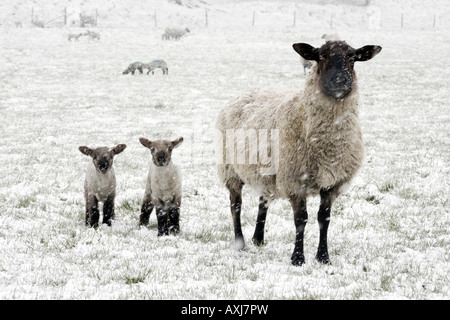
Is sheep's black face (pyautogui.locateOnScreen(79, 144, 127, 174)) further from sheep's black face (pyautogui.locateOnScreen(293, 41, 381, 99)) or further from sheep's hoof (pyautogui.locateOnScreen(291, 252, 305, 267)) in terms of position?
sheep's black face (pyautogui.locateOnScreen(293, 41, 381, 99))

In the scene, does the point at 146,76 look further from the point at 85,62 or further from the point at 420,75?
the point at 420,75

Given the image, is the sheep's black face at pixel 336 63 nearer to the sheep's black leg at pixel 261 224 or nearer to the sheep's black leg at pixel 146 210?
the sheep's black leg at pixel 261 224

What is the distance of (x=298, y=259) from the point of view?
5277mm

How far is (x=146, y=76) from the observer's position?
82.0ft

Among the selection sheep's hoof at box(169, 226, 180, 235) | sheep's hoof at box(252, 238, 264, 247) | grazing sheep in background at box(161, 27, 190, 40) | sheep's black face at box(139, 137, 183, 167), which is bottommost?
sheep's hoof at box(252, 238, 264, 247)

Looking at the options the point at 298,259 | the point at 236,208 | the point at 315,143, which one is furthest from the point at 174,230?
the point at 315,143

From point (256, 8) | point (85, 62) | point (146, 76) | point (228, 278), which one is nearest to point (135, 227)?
point (228, 278)

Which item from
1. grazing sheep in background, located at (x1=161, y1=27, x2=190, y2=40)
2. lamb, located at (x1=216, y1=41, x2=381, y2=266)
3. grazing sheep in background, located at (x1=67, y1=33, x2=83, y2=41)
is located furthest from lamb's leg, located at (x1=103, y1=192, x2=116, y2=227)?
grazing sheep in background, located at (x1=161, y1=27, x2=190, y2=40)

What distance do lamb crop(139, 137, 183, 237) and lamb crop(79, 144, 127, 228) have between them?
600 mm

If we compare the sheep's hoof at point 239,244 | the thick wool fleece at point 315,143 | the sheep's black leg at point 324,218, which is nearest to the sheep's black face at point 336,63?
the thick wool fleece at point 315,143

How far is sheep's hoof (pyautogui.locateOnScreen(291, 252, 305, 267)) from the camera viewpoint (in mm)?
5262

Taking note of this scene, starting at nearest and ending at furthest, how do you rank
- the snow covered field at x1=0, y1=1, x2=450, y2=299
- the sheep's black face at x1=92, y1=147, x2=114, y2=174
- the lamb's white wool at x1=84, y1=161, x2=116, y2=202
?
the snow covered field at x1=0, y1=1, x2=450, y2=299 < the sheep's black face at x1=92, y1=147, x2=114, y2=174 < the lamb's white wool at x1=84, y1=161, x2=116, y2=202

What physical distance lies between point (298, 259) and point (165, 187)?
214 cm

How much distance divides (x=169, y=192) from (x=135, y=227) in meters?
0.81
